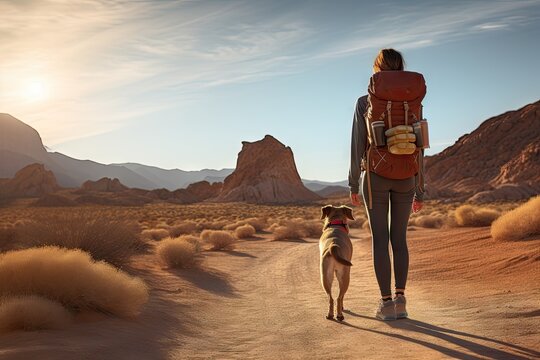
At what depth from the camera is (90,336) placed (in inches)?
201

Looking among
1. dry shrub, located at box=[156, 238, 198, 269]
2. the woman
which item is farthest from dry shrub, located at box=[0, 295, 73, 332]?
dry shrub, located at box=[156, 238, 198, 269]

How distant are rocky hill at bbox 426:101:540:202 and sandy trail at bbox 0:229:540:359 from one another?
2598 inches

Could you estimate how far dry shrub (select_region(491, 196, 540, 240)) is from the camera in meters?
10.5

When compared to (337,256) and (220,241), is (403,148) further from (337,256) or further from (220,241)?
(220,241)

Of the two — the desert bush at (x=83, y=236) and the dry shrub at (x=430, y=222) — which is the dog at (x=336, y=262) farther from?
the dry shrub at (x=430, y=222)

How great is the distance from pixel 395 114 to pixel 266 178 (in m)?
97.8

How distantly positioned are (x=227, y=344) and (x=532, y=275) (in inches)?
192

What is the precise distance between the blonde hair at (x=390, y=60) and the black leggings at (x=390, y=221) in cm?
120

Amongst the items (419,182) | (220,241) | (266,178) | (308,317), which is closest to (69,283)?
(308,317)

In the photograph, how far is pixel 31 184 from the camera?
4427 inches

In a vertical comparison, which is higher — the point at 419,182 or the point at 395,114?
the point at 395,114

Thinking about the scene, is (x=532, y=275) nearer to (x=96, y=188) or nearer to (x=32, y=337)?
(x=32, y=337)

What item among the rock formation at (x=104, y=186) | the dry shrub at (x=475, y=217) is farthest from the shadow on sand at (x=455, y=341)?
the rock formation at (x=104, y=186)

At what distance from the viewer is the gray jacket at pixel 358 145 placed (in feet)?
18.9
